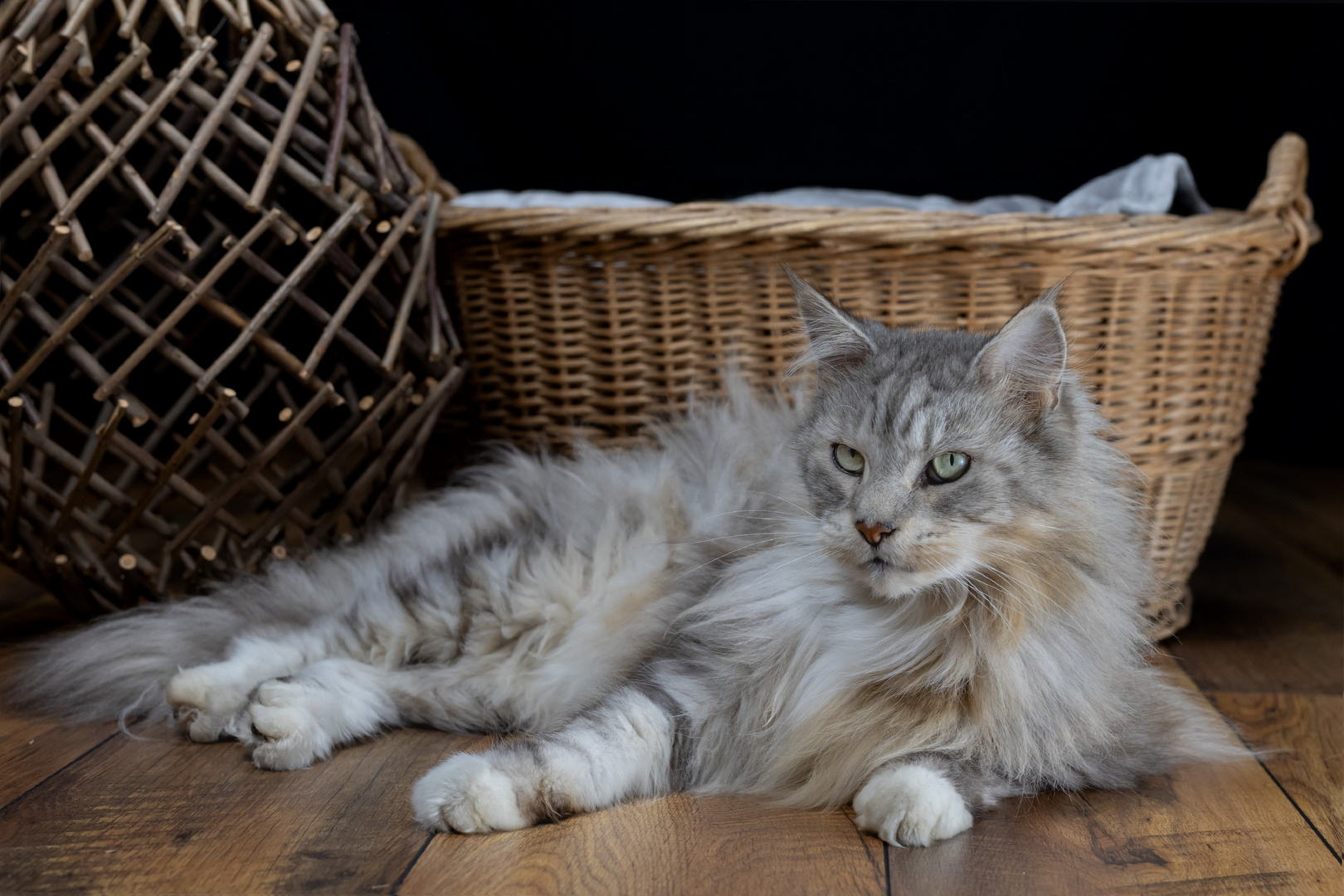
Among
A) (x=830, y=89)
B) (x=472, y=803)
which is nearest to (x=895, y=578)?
(x=472, y=803)

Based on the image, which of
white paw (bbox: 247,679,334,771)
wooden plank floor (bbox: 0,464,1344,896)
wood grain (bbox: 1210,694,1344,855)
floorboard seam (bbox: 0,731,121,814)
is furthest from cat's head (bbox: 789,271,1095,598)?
floorboard seam (bbox: 0,731,121,814)

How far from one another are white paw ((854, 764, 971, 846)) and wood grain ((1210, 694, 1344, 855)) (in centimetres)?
48

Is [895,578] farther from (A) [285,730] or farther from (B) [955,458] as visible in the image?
(A) [285,730]

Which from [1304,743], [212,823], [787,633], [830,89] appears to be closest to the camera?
[212,823]

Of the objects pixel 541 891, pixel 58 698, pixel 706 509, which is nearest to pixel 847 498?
pixel 706 509

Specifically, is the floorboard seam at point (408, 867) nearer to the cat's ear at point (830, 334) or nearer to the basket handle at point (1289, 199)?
the cat's ear at point (830, 334)

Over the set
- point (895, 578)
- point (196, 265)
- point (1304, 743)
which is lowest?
point (1304, 743)

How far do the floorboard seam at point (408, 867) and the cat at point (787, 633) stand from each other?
0.02 m

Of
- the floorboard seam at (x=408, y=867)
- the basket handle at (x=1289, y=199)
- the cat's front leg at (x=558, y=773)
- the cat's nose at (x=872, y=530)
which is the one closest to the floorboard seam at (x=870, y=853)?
the cat's front leg at (x=558, y=773)

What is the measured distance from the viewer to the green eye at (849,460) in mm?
1316

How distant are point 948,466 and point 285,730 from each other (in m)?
0.95

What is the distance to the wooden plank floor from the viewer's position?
1.13 meters

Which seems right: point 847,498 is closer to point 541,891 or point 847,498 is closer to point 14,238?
point 541,891

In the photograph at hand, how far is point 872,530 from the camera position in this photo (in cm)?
120
